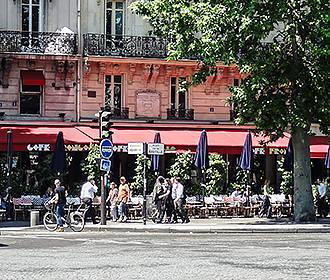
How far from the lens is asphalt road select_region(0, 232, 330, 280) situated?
1344 centimetres

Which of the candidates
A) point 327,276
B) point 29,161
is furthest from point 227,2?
point 327,276

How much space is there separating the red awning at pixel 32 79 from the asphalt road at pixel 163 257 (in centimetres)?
1186

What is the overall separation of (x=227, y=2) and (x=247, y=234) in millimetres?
7545

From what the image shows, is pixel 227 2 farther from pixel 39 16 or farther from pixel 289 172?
pixel 39 16

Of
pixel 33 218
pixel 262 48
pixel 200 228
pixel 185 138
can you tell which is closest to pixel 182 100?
pixel 185 138

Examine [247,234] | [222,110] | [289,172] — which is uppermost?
[222,110]

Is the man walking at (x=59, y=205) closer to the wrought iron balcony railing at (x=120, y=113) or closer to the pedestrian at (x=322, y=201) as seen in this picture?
the wrought iron balcony railing at (x=120, y=113)

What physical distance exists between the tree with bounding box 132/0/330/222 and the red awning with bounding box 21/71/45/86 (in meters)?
7.58

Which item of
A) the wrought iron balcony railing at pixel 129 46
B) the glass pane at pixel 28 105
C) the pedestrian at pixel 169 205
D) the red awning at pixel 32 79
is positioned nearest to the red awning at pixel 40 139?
the glass pane at pixel 28 105

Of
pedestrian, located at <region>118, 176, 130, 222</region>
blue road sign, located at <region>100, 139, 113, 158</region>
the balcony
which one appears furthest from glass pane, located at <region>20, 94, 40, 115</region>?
blue road sign, located at <region>100, 139, 113, 158</region>

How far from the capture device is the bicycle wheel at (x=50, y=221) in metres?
25.3

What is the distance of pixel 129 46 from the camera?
1374 inches

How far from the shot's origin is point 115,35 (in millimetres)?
34969

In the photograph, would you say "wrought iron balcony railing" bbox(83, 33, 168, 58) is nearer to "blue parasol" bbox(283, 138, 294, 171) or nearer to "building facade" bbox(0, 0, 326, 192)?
"building facade" bbox(0, 0, 326, 192)
